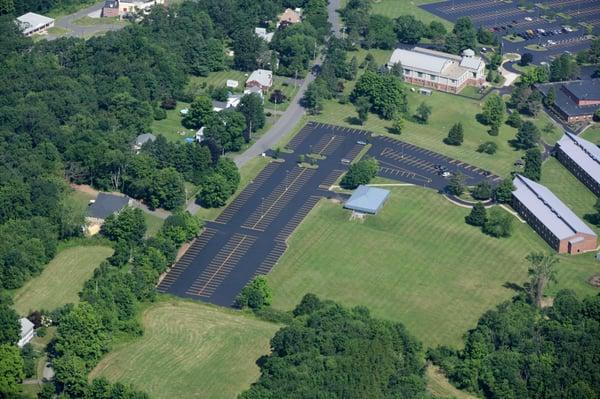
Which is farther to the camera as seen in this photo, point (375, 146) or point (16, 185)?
point (375, 146)

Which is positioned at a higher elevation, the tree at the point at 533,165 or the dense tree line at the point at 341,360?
the dense tree line at the point at 341,360

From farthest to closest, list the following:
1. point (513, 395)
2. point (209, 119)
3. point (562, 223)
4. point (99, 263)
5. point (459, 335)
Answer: point (209, 119)
point (562, 223)
point (99, 263)
point (459, 335)
point (513, 395)

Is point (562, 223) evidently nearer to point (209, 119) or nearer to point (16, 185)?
point (209, 119)

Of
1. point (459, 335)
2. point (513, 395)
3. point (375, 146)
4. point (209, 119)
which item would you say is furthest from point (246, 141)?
point (513, 395)

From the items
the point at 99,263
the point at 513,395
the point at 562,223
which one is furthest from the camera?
the point at 562,223

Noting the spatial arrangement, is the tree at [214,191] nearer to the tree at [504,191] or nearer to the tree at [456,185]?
the tree at [456,185]

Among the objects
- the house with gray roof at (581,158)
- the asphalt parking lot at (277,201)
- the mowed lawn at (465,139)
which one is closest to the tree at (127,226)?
the asphalt parking lot at (277,201)

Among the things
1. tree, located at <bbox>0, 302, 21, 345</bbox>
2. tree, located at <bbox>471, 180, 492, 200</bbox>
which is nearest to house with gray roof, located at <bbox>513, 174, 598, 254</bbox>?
tree, located at <bbox>471, 180, 492, 200</bbox>
